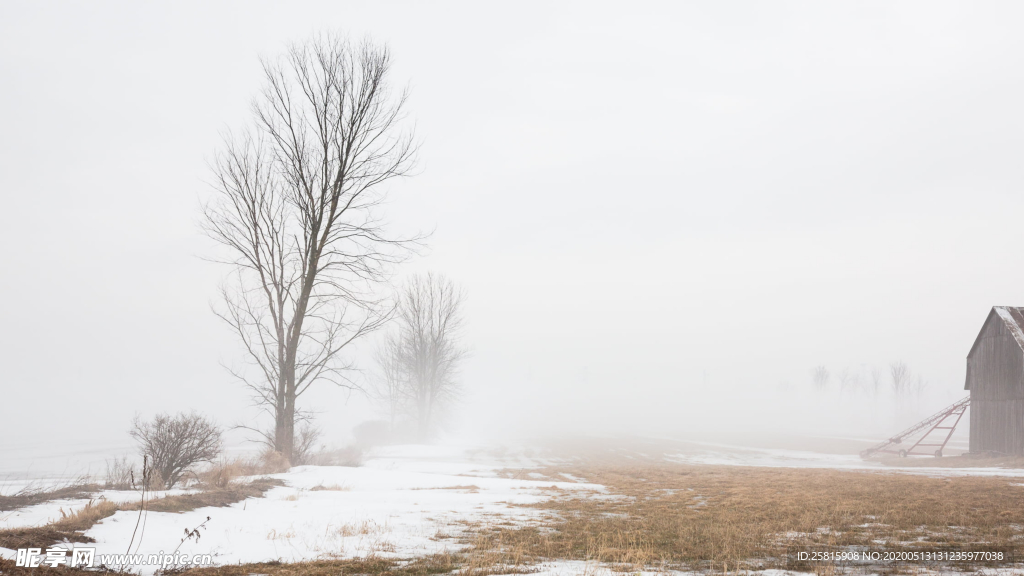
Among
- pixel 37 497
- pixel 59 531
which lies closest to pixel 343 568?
pixel 59 531

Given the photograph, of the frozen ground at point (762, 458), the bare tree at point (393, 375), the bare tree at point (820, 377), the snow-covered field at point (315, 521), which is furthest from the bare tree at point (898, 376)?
the snow-covered field at point (315, 521)

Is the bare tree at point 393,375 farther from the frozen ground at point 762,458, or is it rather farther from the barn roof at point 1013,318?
the barn roof at point 1013,318

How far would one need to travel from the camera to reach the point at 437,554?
4973 millimetres

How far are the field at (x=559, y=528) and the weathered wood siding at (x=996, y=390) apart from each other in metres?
19.4

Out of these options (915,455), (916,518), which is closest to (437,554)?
(916,518)

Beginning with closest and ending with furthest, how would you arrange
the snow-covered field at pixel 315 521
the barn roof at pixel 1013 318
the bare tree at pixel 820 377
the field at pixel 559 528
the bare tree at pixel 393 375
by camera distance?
the field at pixel 559 528, the snow-covered field at pixel 315 521, the barn roof at pixel 1013 318, the bare tree at pixel 393 375, the bare tree at pixel 820 377

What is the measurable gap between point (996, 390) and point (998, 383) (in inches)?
14.3

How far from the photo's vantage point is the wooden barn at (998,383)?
23812 mm

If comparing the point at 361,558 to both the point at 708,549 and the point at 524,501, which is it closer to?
the point at 708,549

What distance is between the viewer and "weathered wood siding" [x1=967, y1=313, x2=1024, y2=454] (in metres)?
23.8

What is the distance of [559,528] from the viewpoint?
654cm

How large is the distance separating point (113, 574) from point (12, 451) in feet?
153

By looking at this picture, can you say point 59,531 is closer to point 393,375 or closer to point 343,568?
point 343,568

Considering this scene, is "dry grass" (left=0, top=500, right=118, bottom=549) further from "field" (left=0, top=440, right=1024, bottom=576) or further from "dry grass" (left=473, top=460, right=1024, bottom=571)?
"dry grass" (left=473, top=460, right=1024, bottom=571)
